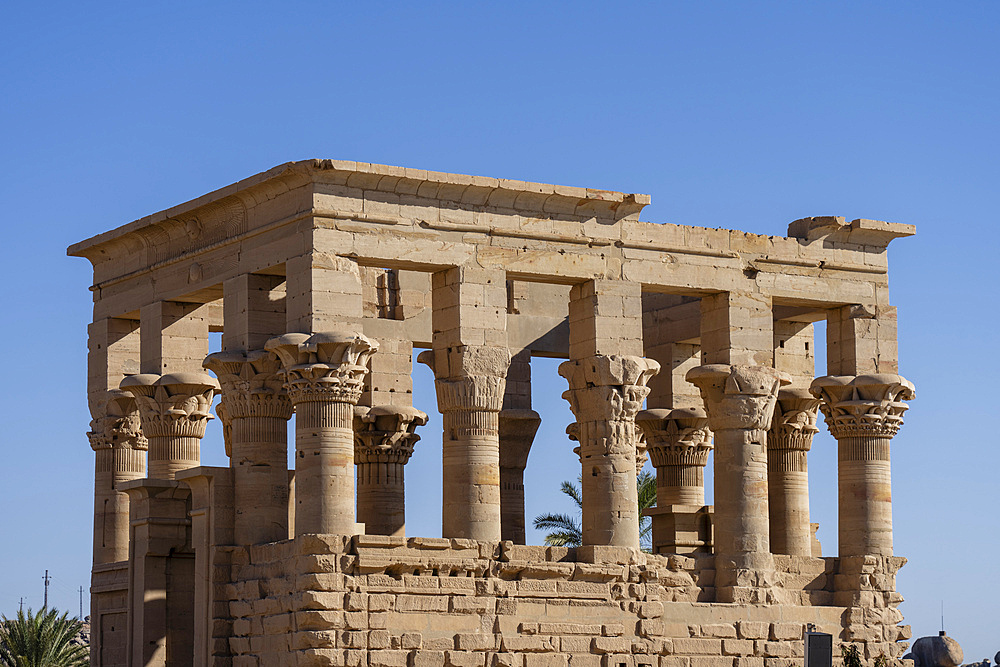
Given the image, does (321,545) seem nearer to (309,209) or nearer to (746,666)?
(309,209)

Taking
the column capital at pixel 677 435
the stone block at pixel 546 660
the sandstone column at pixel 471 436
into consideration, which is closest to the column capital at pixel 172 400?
the sandstone column at pixel 471 436

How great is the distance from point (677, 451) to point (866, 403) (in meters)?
5.77

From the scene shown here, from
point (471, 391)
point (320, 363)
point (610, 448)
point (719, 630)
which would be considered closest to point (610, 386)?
point (610, 448)

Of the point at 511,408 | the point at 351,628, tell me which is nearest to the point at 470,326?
the point at 351,628

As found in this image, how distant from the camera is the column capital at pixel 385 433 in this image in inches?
1722

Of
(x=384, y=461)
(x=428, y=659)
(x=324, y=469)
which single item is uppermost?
(x=384, y=461)

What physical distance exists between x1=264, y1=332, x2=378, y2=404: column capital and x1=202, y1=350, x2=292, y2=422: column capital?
0.89 metres

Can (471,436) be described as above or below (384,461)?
below

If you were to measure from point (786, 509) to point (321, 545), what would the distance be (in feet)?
37.7

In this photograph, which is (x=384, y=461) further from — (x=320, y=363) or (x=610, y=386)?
(x=320, y=363)

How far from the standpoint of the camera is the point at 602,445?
38438 millimetres

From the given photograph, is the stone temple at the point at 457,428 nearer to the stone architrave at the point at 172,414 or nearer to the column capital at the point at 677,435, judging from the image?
the stone architrave at the point at 172,414

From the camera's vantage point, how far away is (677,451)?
149 feet

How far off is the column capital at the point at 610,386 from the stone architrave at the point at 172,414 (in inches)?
271
